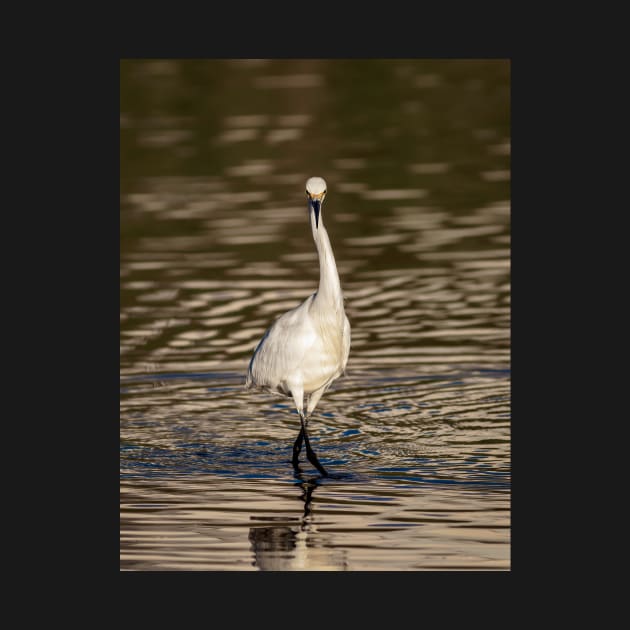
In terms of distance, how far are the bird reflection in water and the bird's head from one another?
2269 millimetres

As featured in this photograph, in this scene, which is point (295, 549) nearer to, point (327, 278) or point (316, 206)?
point (327, 278)

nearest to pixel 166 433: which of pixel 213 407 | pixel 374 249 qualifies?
pixel 213 407

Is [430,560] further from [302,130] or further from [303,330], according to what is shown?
[302,130]

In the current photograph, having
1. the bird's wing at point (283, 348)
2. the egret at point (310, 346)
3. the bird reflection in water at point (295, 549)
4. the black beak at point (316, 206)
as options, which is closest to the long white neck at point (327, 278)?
the egret at point (310, 346)

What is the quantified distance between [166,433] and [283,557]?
292 centimetres

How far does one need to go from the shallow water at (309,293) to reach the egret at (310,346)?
539mm

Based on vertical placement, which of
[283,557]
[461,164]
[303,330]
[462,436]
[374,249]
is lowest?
[283,557]

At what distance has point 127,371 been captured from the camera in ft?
47.0

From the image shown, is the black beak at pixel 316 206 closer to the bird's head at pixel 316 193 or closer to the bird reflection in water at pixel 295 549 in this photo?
the bird's head at pixel 316 193

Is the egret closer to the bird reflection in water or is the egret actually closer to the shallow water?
the shallow water

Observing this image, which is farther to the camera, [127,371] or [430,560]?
[127,371]

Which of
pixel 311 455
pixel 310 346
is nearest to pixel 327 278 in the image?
pixel 310 346

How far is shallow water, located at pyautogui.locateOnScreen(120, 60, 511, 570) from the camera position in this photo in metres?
10.7

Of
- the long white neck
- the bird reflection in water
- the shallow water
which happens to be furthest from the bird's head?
the bird reflection in water
